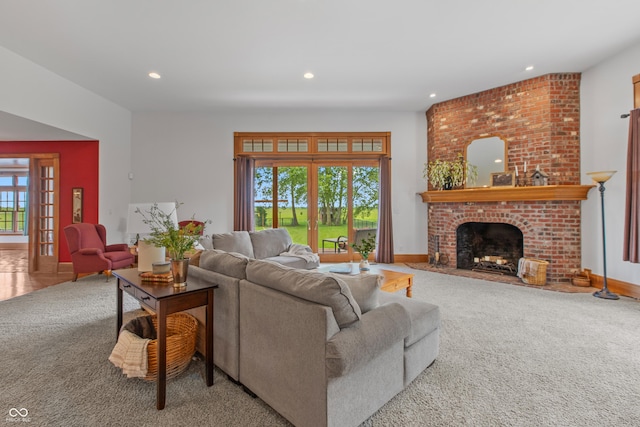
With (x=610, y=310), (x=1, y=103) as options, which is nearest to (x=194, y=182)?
(x=1, y=103)

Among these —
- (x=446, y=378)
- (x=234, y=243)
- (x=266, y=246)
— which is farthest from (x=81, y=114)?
(x=446, y=378)

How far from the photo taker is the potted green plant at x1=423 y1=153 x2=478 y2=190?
560 cm

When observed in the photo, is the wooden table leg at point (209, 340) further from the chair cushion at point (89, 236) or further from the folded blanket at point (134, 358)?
the chair cushion at point (89, 236)

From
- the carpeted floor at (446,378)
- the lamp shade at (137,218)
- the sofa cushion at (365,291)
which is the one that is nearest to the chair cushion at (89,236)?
the lamp shade at (137,218)

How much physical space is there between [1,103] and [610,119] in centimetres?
849

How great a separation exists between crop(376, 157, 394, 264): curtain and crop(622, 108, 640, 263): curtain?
11.7ft

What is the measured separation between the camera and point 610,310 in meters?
3.54

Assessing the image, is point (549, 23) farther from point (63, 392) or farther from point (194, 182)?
Result: point (194, 182)

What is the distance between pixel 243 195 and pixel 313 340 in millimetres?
5225

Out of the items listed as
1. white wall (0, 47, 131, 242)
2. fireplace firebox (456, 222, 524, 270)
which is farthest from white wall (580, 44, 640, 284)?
white wall (0, 47, 131, 242)

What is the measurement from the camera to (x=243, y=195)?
6.34 m

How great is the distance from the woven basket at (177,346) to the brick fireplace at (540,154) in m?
5.08

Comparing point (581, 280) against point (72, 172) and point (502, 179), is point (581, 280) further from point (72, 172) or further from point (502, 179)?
point (72, 172)

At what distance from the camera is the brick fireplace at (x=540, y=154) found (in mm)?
4742
